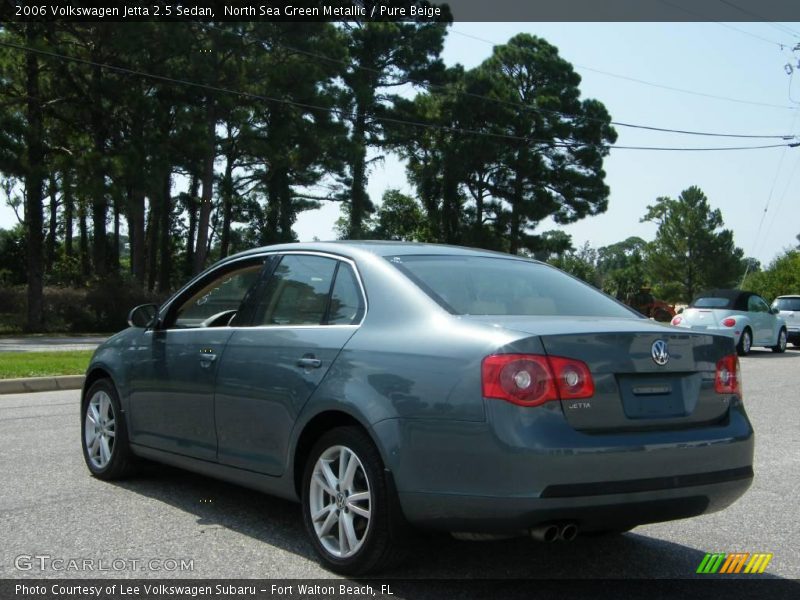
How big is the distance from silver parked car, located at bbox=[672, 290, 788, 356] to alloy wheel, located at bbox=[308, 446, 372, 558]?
58.6 feet

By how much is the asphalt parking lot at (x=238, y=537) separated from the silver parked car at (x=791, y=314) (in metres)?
21.4

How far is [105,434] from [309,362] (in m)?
2.48

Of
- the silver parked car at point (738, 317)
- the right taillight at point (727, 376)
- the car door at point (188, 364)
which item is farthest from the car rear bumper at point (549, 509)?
the silver parked car at point (738, 317)

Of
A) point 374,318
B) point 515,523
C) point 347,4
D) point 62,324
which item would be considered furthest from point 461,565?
point 347,4

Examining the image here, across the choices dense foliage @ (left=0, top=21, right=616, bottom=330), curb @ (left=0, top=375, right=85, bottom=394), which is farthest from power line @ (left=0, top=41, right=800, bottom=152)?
curb @ (left=0, top=375, right=85, bottom=394)

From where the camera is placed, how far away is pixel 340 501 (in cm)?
421

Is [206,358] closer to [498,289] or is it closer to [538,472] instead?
[498,289]

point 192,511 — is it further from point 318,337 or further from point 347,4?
point 347,4

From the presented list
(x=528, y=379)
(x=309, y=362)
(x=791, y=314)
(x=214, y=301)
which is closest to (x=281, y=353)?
(x=309, y=362)

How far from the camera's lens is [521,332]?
12.6 feet

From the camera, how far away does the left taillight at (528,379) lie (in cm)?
368

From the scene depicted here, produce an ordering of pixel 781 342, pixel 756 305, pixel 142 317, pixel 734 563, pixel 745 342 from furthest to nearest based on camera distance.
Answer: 1. pixel 781 342
2. pixel 756 305
3. pixel 745 342
4. pixel 142 317
5. pixel 734 563

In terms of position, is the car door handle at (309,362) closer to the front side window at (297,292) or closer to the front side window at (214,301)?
the front side window at (297,292)

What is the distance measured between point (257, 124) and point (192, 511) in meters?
31.1
